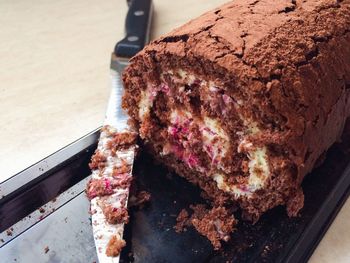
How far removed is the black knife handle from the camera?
5.91 feet

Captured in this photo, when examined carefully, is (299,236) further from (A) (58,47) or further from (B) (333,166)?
(A) (58,47)

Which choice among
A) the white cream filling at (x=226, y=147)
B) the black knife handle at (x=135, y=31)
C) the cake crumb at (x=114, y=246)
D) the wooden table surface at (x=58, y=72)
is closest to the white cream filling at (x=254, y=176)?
the white cream filling at (x=226, y=147)

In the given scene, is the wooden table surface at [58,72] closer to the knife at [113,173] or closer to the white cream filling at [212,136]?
the knife at [113,173]

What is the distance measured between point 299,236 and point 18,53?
5.59 ft

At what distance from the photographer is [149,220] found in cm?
131

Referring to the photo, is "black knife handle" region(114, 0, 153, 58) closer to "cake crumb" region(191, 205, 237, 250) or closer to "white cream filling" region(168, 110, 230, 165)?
"white cream filling" region(168, 110, 230, 165)

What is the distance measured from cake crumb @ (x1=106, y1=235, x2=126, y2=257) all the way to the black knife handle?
84cm

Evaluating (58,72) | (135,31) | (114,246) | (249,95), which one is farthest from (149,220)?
(58,72)

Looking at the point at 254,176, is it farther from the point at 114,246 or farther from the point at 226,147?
the point at 114,246

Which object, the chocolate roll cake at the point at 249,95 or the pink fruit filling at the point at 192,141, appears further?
the pink fruit filling at the point at 192,141

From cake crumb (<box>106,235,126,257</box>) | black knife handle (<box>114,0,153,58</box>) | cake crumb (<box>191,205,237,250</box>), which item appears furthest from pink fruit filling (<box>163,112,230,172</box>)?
black knife handle (<box>114,0,153,58</box>)

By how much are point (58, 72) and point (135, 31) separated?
44 cm

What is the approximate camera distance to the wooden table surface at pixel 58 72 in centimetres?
166

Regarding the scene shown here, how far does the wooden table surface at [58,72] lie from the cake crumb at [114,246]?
0.51 m
